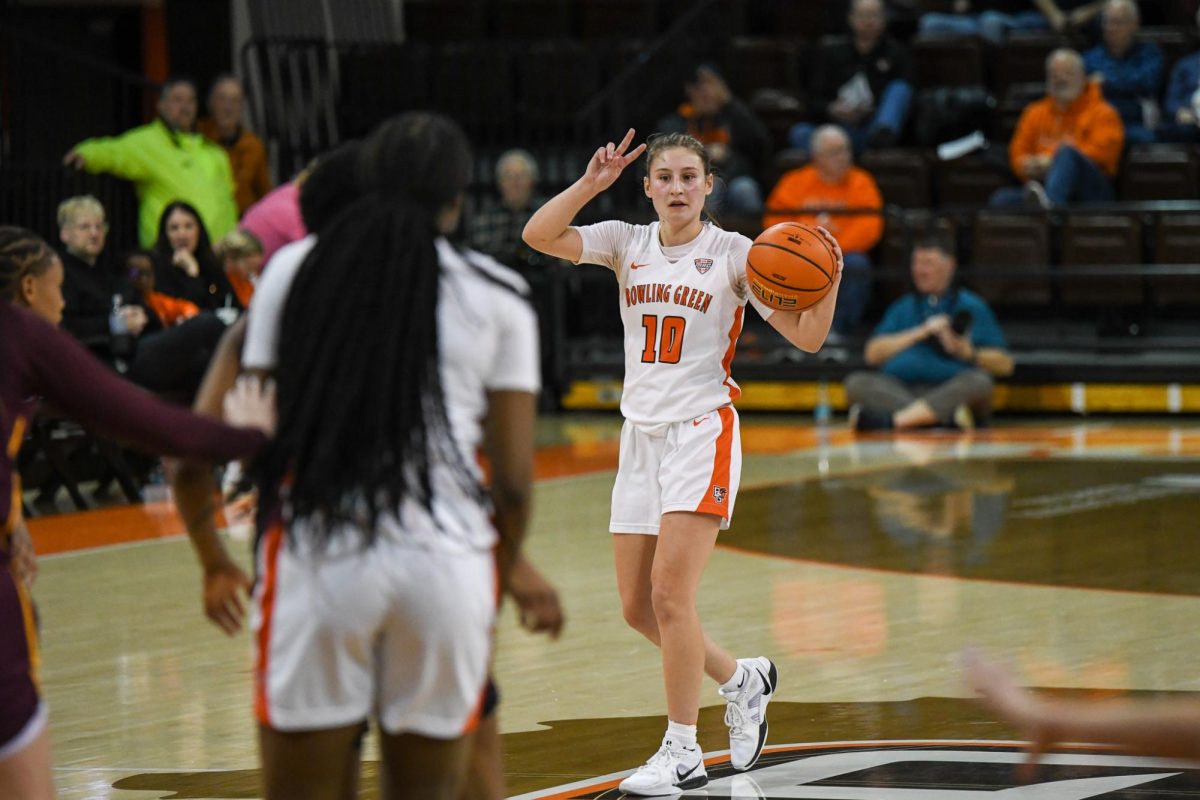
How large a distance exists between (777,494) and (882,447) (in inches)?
83.5

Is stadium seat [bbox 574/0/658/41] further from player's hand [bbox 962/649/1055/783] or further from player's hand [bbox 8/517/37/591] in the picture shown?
player's hand [bbox 962/649/1055/783]

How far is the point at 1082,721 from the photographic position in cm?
254

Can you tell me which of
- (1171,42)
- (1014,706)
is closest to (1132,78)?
(1171,42)

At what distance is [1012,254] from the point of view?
14.7 metres

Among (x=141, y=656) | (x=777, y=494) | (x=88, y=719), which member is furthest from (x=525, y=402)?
(x=777, y=494)

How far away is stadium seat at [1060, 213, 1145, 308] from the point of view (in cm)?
1428

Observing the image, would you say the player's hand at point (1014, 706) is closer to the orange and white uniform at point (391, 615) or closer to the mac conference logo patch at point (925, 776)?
the orange and white uniform at point (391, 615)

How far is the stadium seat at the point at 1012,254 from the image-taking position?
14527mm

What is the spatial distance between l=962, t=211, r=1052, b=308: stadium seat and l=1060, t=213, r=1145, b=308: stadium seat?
188 millimetres

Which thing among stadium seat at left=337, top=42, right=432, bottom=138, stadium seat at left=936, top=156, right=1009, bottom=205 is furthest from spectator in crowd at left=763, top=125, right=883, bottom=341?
stadium seat at left=337, top=42, right=432, bottom=138

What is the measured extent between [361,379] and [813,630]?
4572mm

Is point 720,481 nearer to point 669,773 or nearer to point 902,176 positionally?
point 669,773

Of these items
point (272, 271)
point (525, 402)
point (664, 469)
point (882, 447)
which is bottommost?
point (882, 447)

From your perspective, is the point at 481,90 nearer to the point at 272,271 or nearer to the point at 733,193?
the point at 733,193
